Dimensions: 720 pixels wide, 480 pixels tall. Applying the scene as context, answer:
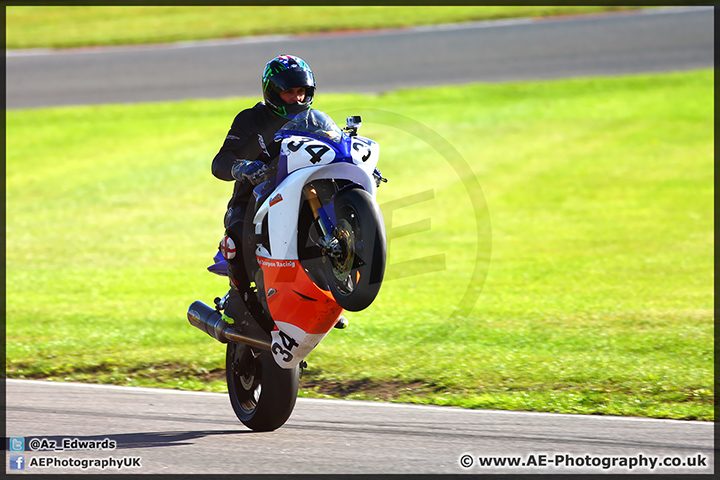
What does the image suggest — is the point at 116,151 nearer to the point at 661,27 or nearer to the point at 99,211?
Answer: the point at 99,211

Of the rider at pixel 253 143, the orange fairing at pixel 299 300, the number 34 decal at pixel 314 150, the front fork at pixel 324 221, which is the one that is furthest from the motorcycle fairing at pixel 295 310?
the number 34 decal at pixel 314 150

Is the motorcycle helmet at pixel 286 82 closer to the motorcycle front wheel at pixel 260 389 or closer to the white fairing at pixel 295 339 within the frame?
the white fairing at pixel 295 339

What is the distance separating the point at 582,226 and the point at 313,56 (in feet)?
43.5

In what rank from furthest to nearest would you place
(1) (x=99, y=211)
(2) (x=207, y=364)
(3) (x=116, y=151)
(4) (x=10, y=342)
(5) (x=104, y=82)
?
(5) (x=104, y=82) < (3) (x=116, y=151) < (1) (x=99, y=211) < (4) (x=10, y=342) < (2) (x=207, y=364)

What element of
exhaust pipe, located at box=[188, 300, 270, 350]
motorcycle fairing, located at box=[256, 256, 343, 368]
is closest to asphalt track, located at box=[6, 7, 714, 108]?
exhaust pipe, located at box=[188, 300, 270, 350]

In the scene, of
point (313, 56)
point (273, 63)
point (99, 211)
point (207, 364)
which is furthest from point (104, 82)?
point (273, 63)

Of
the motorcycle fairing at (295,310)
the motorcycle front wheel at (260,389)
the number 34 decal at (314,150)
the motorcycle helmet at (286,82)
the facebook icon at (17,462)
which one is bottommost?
the facebook icon at (17,462)

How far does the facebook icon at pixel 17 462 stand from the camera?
5215 mm

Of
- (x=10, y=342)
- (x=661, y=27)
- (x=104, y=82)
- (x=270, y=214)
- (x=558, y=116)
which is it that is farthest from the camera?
(x=661, y=27)

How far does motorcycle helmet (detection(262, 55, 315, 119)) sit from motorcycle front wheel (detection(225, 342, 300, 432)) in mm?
1578

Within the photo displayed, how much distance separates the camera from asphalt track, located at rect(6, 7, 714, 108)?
24.6 m

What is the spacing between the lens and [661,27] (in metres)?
27.5

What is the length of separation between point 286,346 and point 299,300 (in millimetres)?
312

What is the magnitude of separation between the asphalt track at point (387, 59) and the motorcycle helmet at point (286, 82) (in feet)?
58.6
